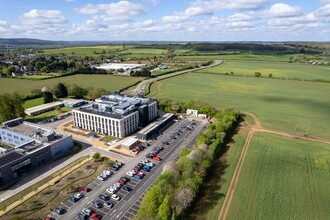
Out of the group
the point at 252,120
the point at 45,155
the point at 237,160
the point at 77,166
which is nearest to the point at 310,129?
the point at 252,120

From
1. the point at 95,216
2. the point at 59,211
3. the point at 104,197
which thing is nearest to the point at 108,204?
the point at 104,197

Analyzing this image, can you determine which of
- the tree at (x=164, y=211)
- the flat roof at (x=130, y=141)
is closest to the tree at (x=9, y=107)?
the flat roof at (x=130, y=141)

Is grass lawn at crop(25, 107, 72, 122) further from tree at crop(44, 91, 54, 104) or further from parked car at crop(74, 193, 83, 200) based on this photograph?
parked car at crop(74, 193, 83, 200)

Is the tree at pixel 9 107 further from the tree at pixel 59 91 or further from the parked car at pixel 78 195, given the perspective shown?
the parked car at pixel 78 195

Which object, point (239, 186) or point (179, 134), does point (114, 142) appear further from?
point (239, 186)

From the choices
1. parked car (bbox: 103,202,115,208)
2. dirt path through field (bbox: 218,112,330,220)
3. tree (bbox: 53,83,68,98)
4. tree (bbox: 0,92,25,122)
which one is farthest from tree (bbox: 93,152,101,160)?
tree (bbox: 53,83,68,98)

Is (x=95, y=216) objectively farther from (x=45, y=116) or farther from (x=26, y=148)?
(x=45, y=116)

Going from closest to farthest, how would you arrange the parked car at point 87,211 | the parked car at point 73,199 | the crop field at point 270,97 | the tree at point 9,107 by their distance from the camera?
the parked car at point 87,211
the parked car at point 73,199
the tree at point 9,107
the crop field at point 270,97
